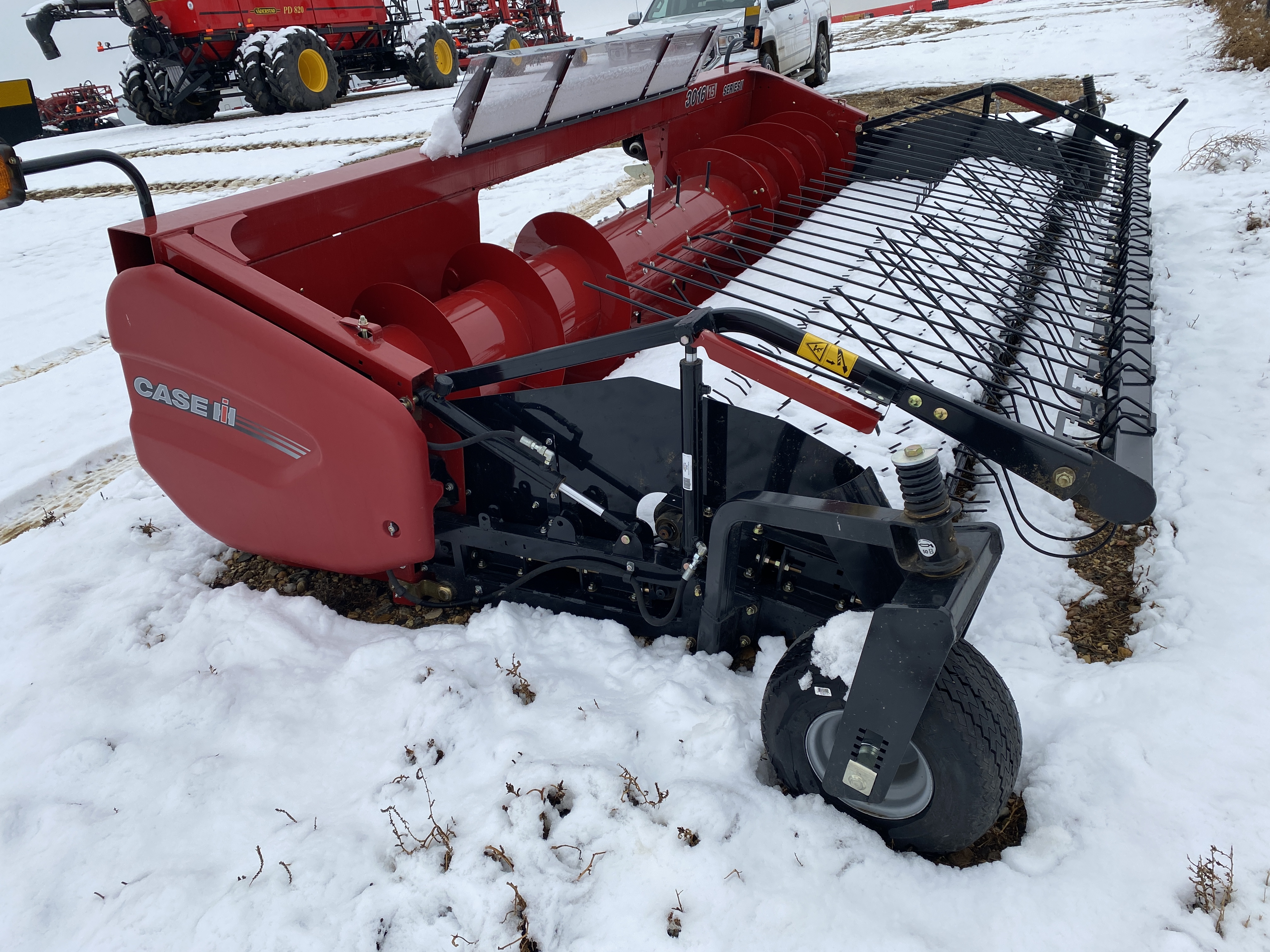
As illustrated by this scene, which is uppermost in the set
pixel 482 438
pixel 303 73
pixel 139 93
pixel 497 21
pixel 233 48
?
pixel 497 21

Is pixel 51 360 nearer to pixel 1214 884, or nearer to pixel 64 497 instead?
pixel 64 497

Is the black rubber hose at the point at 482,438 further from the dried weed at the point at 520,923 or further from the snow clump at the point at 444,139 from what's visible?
the snow clump at the point at 444,139

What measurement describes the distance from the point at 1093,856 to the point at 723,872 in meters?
0.75

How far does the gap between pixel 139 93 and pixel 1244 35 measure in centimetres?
1528

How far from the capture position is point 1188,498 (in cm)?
288

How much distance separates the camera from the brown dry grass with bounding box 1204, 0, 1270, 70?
9.00 metres

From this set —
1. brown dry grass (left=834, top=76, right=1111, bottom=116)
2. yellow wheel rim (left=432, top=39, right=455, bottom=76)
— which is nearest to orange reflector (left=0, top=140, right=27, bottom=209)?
brown dry grass (left=834, top=76, right=1111, bottom=116)

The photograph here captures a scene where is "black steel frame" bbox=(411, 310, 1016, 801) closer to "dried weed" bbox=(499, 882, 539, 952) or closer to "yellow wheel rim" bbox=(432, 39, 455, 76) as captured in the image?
"dried weed" bbox=(499, 882, 539, 952)

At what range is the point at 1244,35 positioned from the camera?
999 centimetres

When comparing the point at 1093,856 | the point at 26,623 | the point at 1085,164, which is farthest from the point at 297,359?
the point at 1085,164

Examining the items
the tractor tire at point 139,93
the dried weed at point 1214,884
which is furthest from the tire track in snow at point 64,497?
the tractor tire at point 139,93

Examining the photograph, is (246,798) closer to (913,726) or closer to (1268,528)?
(913,726)

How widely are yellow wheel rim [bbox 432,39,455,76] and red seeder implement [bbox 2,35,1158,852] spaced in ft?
46.4

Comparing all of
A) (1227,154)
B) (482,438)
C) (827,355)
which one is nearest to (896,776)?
(827,355)
